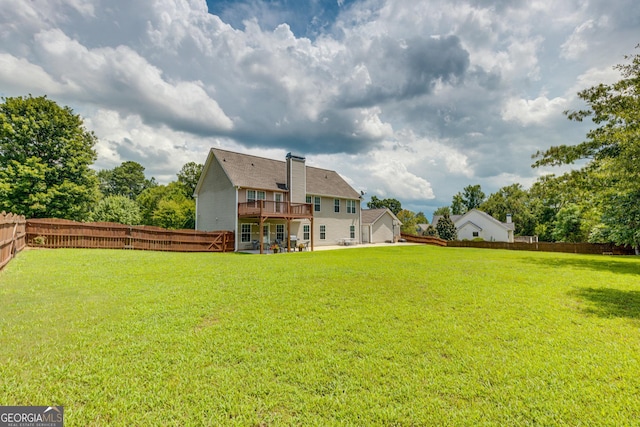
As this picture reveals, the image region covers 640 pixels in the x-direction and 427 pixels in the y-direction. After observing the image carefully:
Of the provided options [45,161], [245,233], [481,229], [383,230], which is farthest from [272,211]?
[481,229]

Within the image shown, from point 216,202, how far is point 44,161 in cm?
1390

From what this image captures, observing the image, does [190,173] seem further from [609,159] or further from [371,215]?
[609,159]

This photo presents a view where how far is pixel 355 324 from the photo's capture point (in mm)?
4547

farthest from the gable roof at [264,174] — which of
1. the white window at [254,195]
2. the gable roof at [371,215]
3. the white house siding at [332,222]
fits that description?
the gable roof at [371,215]

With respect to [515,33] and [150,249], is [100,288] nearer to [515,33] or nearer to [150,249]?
[150,249]

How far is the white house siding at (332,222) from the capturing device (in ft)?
83.7

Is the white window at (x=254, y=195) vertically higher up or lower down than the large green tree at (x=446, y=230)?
higher up

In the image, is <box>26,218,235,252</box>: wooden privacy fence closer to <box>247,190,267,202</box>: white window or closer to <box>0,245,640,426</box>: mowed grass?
<box>247,190,267,202</box>: white window

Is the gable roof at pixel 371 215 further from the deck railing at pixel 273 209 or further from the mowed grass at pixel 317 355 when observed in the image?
the mowed grass at pixel 317 355

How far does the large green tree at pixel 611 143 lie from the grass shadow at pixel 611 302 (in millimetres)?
6027

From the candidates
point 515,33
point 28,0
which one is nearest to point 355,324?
point 28,0

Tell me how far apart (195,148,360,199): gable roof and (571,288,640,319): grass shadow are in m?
18.6

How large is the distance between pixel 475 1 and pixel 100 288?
51.8 ft

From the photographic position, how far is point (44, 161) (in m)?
21.7
